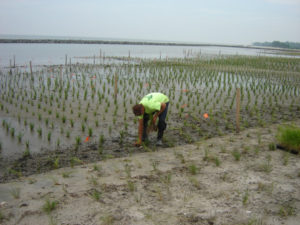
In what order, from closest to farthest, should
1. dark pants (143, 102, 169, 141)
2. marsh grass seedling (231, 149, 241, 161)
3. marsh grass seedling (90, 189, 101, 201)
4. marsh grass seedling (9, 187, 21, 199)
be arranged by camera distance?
marsh grass seedling (90, 189, 101, 201)
marsh grass seedling (9, 187, 21, 199)
marsh grass seedling (231, 149, 241, 161)
dark pants (143, 102, 169, 141)

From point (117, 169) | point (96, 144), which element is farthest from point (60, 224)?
point (96, 144)

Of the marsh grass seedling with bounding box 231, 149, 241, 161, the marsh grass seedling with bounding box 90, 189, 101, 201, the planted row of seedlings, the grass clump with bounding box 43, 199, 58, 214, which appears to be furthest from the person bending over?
the grass clump with bounding box 43, 199, 58, 214

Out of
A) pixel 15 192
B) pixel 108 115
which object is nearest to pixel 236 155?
pixel 15 192

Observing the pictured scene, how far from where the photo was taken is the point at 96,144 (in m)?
4.92

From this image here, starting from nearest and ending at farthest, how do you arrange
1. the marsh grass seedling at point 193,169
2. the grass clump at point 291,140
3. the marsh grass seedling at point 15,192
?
1. the marsh grass seedling at point 15,192
2. the marsh grass seedling at point 193,169
3. the grass clump at point 291,140

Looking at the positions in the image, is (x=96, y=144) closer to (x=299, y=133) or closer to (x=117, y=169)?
(x=117, y=169)

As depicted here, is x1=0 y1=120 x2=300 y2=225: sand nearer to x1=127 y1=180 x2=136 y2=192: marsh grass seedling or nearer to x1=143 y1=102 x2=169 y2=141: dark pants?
x1=127 y1=180 x2=136 y2=192: marsh grass seedling

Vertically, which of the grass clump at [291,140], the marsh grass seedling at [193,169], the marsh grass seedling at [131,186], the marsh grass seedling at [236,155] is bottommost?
the marsh grass seedling at [131,186]

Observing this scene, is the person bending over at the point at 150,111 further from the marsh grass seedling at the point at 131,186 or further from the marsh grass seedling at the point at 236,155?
the marsh grass seedling at the point at 236,155

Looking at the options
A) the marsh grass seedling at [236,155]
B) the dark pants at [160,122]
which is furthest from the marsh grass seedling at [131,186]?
the marsh grass seedling at [236,155]

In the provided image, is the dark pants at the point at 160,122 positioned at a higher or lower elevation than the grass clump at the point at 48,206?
higher

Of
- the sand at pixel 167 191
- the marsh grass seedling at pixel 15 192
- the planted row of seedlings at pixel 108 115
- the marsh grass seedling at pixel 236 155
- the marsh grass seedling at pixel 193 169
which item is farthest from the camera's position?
the planted row of seedlings at pixel 108 115

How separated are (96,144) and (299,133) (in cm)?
328

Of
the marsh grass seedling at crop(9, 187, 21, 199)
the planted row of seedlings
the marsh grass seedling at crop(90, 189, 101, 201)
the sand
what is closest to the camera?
the sand
